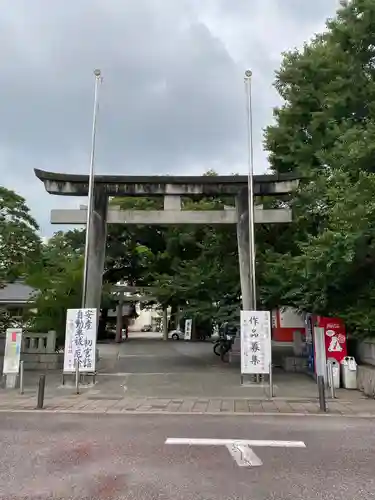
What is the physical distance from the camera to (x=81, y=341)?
13.5m

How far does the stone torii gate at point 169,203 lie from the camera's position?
1509 centimetres

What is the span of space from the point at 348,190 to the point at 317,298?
3722mm

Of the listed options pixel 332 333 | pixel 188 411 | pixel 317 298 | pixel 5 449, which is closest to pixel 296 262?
pixel 317 298

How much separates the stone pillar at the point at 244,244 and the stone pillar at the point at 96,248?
4642 millimetres

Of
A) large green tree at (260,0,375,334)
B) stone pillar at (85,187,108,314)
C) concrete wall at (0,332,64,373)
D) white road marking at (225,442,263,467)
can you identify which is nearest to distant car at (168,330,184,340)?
concrete wall at (0,332,64,373)

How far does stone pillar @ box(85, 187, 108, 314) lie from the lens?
15.1 m

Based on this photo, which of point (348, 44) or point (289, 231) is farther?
point (289, 231)

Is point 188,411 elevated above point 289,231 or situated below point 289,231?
below

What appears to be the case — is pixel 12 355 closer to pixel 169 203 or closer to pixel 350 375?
pixel 169 203

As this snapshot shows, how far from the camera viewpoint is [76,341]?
13.5 metres

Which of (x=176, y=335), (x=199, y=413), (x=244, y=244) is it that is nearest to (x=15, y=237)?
(x=244, y=244)

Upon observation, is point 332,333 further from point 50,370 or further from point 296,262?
point 50,370

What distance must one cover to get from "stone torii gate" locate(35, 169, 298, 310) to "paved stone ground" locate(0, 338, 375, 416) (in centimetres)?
281

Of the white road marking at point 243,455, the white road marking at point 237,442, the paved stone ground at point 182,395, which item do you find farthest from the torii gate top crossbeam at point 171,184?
the white road marking at point 243,455
